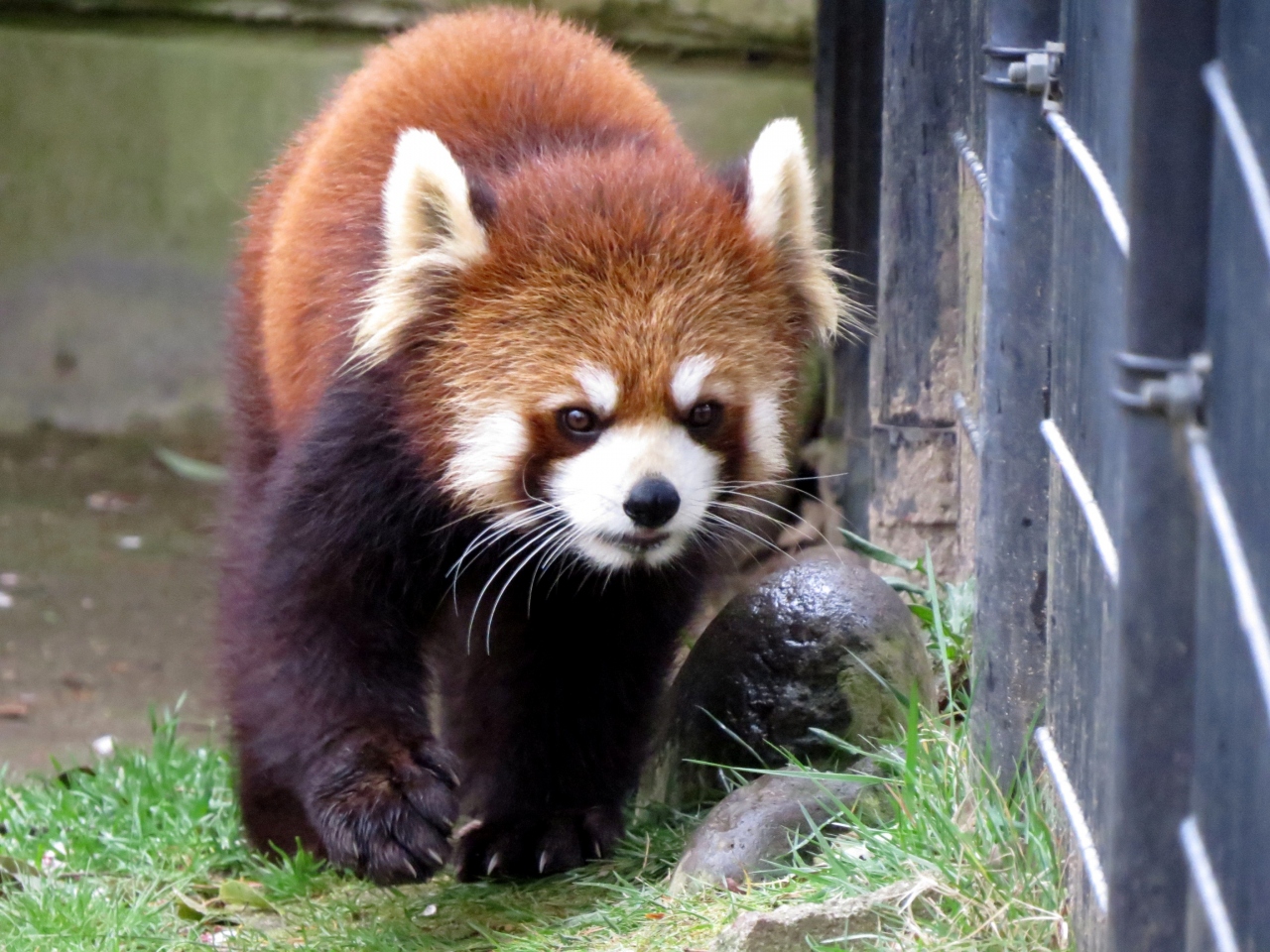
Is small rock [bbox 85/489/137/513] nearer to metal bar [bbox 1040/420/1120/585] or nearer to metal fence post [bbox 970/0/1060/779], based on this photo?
metal fence post [bbox 970/0/1060/779]

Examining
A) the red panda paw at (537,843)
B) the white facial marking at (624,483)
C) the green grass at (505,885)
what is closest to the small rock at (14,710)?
the green grass at (505,885)

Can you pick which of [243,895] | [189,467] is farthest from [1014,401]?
[189,467]

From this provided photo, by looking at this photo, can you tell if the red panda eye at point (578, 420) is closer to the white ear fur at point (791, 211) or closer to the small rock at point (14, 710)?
the white ear fur at point (791, 211)

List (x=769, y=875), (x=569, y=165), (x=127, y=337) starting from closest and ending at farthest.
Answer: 1. (x=769, y=875)
2. (x=569, y=165)
3. (x=127, y=337)

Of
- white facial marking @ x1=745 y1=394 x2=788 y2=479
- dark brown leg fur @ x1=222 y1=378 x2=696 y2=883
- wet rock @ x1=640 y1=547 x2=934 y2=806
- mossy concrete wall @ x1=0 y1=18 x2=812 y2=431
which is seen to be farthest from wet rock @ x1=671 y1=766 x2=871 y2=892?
mossy concrete wall @ x1=0 y1=18 x2=812 y2=431

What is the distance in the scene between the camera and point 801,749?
11.6 ft

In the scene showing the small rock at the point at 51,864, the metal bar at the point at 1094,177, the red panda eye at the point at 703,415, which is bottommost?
the small rock at the point at 51,864

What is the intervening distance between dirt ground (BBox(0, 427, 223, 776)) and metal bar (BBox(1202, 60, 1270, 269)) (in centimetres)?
356

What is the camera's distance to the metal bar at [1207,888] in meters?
1.63

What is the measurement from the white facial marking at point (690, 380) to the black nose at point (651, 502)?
19 centimetres

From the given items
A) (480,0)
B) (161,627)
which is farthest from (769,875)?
(480,0)

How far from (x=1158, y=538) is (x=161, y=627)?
16.8ft

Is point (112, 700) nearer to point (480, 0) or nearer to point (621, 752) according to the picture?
point (621, 752)

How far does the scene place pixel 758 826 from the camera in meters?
3.18
